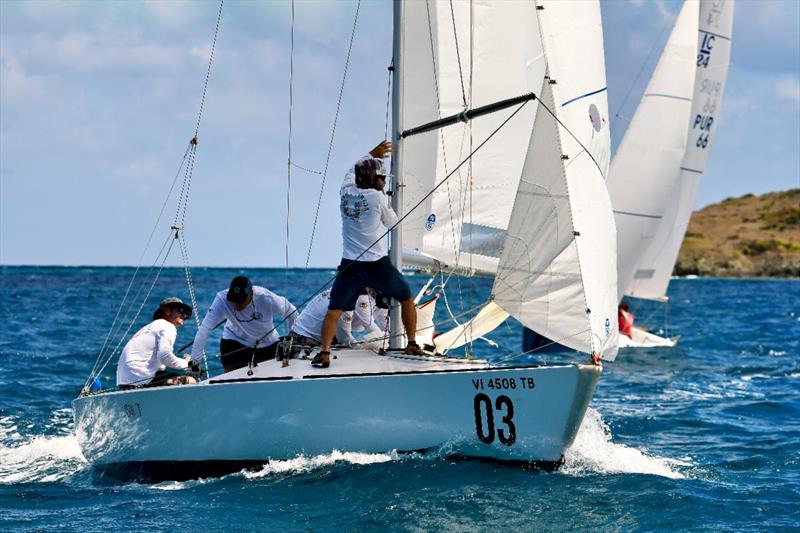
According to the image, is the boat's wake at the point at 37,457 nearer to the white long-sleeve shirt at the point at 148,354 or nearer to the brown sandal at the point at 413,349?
the white long-sleeve shirt at the point at 148,354

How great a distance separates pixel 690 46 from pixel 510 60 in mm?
12610

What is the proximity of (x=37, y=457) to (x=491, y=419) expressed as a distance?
5007 millimetres

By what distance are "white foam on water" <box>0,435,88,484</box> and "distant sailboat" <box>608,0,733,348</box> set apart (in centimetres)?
1403

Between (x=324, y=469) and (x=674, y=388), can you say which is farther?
(x=674, y=388)

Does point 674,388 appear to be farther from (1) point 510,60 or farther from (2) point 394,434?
(2) point 394,434

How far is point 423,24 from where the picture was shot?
11.8 m

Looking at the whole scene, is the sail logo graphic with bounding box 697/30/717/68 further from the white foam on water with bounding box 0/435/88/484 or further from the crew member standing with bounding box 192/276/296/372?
the white foam on water with bounding box 0/435/88/484

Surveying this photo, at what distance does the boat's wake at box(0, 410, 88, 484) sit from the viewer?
1020 cm

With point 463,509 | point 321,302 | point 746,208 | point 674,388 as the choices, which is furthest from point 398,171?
point 746,208

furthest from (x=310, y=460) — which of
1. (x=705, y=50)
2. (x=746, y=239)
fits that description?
(x=746, y=239)

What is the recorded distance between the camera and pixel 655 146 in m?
23.2

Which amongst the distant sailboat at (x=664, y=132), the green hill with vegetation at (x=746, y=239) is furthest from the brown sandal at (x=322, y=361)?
the green hill with vegetation at (x=746, y=239)

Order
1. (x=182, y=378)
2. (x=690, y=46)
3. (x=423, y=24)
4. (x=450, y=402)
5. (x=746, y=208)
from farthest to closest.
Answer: (x=746, y=208) → (x=690, y=46) → (x=423, y=24) → (x=182, y=378) → (x=450, y=402)

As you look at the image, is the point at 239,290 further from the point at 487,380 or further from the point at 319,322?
the point at 487,380
